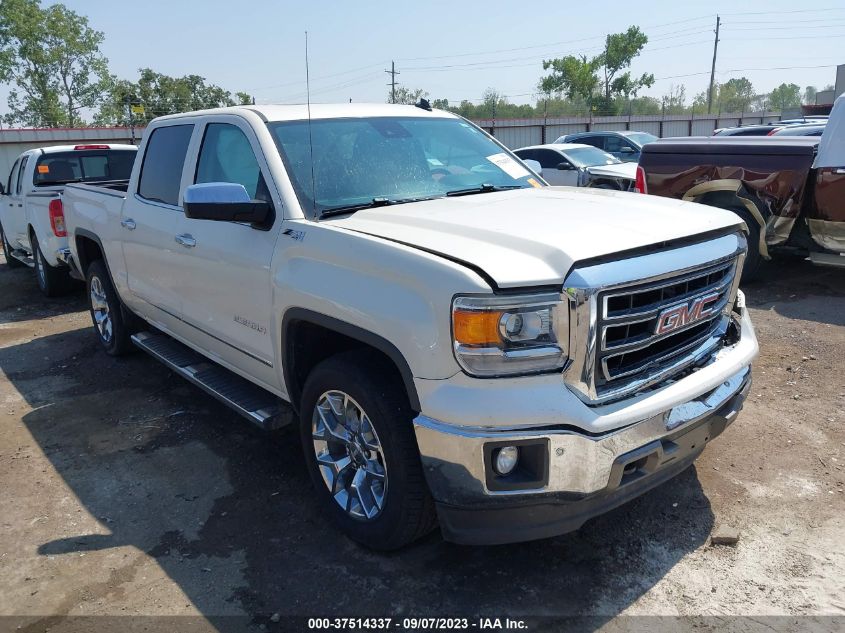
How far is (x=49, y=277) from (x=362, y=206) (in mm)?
6958

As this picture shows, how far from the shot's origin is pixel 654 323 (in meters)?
2.72

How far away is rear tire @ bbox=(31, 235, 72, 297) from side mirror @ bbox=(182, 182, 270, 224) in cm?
639

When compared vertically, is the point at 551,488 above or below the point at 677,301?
below

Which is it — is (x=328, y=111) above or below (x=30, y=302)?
above

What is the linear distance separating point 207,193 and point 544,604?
7.94 feet

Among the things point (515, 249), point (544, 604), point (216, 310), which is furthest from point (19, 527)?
point (515, 249)

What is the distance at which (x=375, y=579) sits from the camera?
3002 mm

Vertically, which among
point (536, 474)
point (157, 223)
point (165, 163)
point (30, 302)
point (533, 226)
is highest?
point (165, 163)

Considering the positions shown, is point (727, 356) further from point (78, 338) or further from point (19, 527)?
point (78, 338)

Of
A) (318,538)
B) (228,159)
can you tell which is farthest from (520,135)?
(318,538)

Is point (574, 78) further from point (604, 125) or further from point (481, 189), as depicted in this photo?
point (481, 189)

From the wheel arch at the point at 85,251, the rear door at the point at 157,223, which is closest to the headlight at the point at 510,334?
the rear door at the point at 157,223

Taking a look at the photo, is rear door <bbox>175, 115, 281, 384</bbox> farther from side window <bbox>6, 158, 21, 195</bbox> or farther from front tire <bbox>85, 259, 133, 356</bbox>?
side window <bbox>6, 158, 21, 195</bbox>

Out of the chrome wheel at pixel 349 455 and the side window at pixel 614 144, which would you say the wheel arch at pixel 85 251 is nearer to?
the chrome wheel at pixel 349 455
